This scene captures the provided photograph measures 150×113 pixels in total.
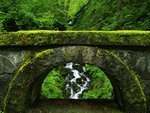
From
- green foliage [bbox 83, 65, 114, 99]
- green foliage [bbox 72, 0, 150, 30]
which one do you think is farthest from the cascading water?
green foliage [bbox 72, 0, 150, 30]

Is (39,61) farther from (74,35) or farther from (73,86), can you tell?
(73,86)

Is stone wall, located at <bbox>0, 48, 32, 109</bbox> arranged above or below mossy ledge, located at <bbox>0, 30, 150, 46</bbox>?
below

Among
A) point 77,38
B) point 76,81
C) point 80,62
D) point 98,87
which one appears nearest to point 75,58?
point 80,62

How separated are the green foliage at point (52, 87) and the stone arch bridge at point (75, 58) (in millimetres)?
3769

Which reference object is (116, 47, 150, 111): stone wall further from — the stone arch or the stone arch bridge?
the stone arch

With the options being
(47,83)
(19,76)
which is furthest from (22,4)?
(19,76)

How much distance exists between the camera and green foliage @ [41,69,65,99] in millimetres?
10773

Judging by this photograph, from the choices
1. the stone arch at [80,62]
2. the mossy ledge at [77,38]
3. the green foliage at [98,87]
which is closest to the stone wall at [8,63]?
the stone arch at [80,62]

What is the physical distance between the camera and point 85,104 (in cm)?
738

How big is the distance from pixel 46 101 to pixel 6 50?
→ 6.45 feet

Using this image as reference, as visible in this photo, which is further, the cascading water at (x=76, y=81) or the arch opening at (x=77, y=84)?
the cascading water at (x=76, y=81)

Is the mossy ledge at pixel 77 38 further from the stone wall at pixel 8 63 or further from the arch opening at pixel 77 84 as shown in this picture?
the arch opening at pixel 77 84

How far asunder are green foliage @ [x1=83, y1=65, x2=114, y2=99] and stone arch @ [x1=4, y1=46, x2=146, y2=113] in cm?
403

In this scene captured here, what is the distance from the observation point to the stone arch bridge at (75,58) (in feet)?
20.0
